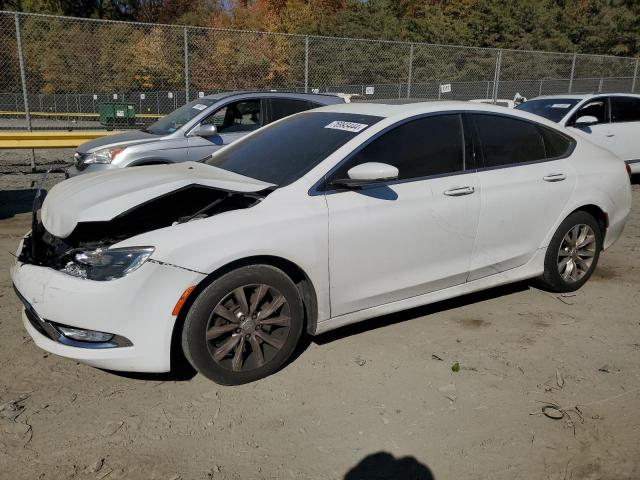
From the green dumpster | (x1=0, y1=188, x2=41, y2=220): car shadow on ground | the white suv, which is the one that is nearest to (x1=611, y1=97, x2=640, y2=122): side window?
the white suv

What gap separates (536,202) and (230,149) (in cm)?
243

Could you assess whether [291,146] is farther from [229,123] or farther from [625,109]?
[625,109]

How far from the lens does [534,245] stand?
4.20 m

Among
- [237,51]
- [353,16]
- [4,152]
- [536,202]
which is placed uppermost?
[353,16]

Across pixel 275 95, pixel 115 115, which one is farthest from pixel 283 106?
pixel 115 115

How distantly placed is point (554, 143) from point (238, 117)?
4.87 metres

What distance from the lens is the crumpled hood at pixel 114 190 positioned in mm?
3135

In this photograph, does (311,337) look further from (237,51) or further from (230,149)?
(237,51)

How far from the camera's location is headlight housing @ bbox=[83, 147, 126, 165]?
23.6ft

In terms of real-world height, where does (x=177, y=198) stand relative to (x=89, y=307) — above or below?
above

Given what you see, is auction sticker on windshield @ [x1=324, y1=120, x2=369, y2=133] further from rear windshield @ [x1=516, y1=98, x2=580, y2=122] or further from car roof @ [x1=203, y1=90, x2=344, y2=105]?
→ rear windshield @ [x1=516, y1=98, x2=580, y2=122]

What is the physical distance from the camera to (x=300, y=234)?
312 centimetres

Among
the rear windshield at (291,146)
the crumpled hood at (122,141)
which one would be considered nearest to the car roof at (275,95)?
the crumpled hood at (122,141)

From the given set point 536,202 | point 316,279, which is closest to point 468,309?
point 536,202
